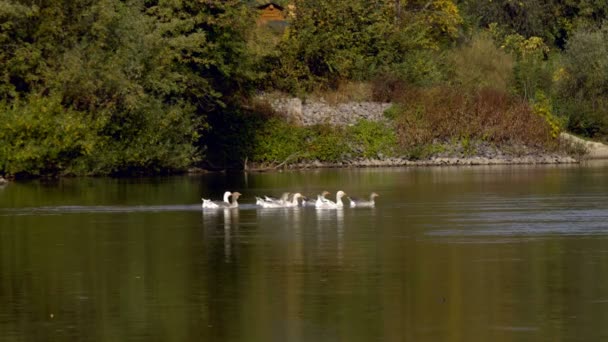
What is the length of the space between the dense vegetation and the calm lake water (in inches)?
418

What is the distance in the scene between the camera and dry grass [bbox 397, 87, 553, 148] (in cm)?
6225

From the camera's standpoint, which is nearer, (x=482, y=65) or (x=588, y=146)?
(x=588, y=146)

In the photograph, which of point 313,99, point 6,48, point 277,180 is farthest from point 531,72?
point 6,48

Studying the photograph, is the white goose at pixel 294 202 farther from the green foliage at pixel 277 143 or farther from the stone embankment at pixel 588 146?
the stone embankment at pixel 588 146

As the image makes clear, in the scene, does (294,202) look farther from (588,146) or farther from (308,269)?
(588,146)

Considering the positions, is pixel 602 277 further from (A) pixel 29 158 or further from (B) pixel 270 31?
(B) pixel 270 31

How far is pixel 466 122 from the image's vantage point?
62.5 m

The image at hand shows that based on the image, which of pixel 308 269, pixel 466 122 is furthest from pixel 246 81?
pixel 308 269

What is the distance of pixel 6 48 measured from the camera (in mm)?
49500

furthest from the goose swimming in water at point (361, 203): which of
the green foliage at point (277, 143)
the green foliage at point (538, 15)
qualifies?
the green foliage at point (538, 15)

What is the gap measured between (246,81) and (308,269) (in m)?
40.9

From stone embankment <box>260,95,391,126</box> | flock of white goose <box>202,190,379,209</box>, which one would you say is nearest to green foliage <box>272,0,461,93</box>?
stone embankment <box>260,95,391,126</box>

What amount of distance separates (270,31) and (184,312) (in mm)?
51245

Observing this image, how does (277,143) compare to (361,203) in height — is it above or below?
above
